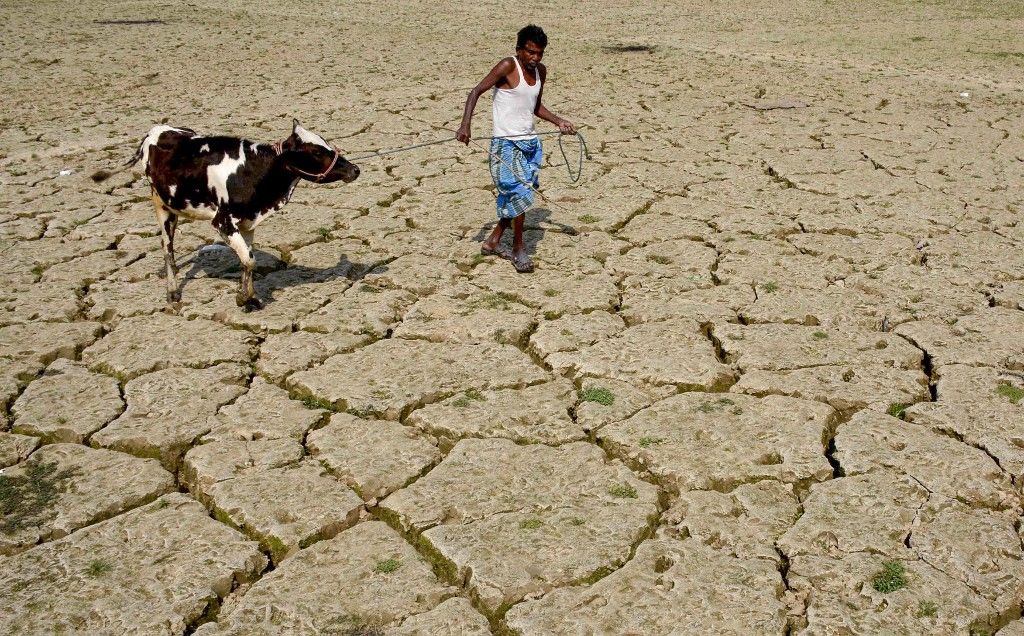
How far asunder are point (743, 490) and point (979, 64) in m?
9.54

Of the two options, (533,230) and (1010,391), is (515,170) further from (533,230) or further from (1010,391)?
(1010,391)

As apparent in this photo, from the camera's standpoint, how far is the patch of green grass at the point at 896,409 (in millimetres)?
3768

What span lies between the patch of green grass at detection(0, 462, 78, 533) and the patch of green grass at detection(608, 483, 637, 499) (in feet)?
6.43

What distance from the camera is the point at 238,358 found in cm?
425

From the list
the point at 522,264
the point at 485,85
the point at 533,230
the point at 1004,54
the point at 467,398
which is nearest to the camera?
the point at 467,398

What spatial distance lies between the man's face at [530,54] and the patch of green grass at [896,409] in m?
2.44

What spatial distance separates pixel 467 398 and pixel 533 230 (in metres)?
2.24

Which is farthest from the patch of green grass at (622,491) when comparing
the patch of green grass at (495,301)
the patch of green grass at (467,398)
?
the patch of green grass at (495,301)

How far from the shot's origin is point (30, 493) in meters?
3.27

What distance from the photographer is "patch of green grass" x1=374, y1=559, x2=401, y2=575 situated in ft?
9.54

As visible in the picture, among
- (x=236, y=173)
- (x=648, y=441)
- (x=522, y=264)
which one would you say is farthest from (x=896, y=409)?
(x=236, y=173)

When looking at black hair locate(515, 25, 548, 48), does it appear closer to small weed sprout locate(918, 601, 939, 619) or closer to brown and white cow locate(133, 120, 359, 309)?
brown and white cow locate(133, 120, 359, 309)

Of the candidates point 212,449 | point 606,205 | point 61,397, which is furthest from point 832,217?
point 61,397

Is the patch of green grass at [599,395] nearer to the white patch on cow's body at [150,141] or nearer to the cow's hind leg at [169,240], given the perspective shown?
the cow's hind leg at [169,240]
